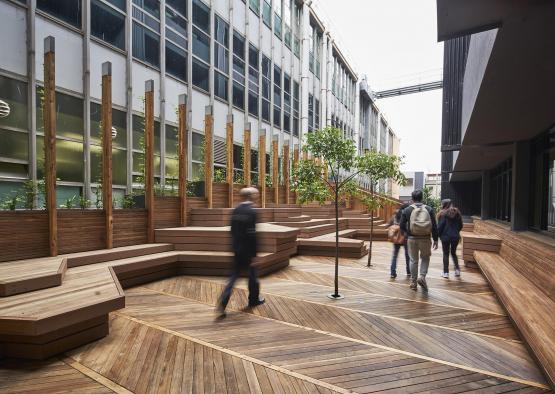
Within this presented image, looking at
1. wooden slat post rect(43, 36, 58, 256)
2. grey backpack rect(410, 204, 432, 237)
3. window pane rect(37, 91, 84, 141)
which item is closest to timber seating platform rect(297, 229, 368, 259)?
grey backpack rect(410, 204, 432, 237)

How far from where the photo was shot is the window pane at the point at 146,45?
9.43 m

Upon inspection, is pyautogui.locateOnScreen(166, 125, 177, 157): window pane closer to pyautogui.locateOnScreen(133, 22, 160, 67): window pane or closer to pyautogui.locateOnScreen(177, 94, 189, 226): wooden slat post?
pyautogui.locateOnScreen(133, 22, 160, 67): window pane

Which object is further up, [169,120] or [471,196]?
[169,120]

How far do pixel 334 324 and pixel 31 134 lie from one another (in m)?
7.18

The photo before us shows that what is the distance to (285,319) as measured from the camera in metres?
4.25

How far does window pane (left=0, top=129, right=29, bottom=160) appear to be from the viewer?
21.5ft

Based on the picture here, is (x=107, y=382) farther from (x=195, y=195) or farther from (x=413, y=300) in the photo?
(x=195, y=195)

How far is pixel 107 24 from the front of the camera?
339 inches

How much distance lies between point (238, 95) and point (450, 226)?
33.5ft

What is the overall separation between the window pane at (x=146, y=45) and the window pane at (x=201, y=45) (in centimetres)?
182

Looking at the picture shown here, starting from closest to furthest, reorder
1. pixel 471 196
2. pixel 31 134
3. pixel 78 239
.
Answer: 1. pixel 78 239
2. pixel 31 134
3. pixel 471 196

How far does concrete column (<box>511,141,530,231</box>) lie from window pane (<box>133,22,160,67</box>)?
10344mm

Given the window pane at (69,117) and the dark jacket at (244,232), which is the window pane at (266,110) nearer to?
the window pane at (69,117)

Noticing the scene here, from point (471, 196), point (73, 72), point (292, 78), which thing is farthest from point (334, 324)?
point (471, 196)
